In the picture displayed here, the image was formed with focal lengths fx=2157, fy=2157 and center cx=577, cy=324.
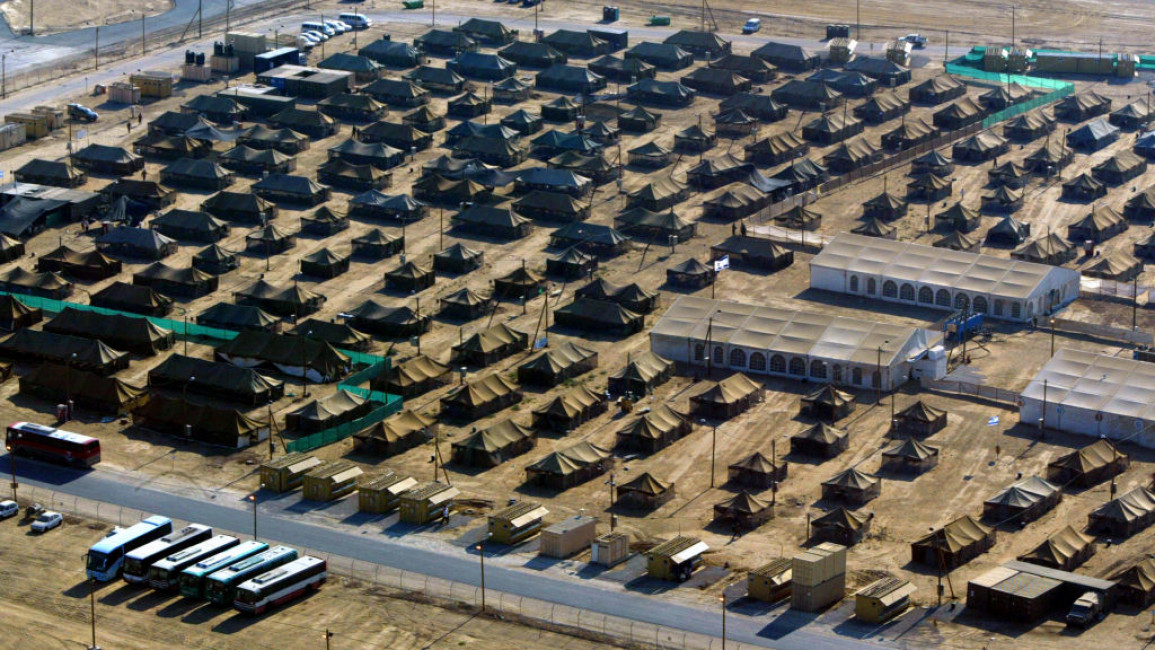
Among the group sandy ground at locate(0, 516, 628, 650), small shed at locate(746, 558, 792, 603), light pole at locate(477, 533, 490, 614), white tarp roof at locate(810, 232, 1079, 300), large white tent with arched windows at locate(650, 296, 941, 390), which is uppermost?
white tarp roof at locate(810, 232, 1079, 300)

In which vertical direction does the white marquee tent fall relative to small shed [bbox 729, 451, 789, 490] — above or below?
above

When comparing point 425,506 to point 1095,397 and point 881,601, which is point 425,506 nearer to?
point 881,601

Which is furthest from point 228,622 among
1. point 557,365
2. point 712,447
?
point 557,365

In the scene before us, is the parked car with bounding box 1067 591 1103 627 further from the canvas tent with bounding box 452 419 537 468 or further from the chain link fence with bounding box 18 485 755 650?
the canvas tent with bounding box 452 419 537 468

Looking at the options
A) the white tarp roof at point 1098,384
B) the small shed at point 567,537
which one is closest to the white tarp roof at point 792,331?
the white tarp roof at point 1098,384

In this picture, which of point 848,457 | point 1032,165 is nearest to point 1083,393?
point 848,457

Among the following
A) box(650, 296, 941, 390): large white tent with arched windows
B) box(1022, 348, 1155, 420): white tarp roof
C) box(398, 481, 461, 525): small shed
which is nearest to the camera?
box(398, 481, 461, 525): small shed

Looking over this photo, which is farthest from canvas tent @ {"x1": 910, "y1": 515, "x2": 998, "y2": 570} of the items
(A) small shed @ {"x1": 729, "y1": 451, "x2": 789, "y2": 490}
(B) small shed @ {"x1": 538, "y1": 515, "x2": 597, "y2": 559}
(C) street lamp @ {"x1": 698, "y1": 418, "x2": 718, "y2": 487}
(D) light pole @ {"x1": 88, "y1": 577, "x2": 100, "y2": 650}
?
(D) light pole @ {"x1": 88, "y1": 577, "x2": 100, "y2": 650}
